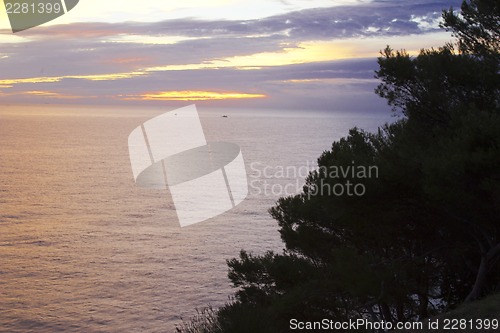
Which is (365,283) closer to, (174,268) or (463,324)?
(463,324)

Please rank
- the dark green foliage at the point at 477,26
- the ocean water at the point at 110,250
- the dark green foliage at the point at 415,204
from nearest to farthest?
1. the dark green foliage at the point at 415,204
2. the dark green foliage at the point at 477,26
3. the ocean water at the point at 110,250

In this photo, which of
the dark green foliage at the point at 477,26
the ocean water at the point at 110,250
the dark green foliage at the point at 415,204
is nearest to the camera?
the dark green foliage at the point at 415,204

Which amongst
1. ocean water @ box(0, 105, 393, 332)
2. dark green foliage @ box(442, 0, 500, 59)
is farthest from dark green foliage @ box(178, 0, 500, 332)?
ocean water @ box(0, 105, 393, 332)

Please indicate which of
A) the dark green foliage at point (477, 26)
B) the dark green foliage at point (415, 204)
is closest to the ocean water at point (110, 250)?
the dark green foliage at point (415, 204)

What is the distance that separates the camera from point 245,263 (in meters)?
15.5

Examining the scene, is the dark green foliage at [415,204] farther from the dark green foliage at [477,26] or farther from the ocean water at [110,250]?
the ocean water at [110,250]

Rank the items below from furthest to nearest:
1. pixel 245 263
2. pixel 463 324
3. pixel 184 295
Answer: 1. pixel 184 295
2. pixel 245 263
3. pixel 463 324

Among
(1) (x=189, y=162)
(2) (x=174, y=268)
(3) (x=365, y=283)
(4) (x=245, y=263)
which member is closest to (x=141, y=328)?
(2) (x=174, y=268)

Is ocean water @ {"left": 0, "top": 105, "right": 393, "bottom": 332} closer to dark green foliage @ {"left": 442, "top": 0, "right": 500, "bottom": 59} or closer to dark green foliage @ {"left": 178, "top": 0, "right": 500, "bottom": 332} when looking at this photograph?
dark green foliage @ {"left": 178, "top": 0, "right": 500, "bottom": 332}

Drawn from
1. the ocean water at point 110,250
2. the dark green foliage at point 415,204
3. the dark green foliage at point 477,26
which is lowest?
the ocean water at point 110,250

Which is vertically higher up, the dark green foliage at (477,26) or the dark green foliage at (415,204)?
the dark green foliage at (477,26)

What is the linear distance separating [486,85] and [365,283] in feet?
18.4

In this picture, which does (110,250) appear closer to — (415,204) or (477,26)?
(415,204)

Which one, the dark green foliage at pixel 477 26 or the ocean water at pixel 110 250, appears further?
the ocean water at pixel 110 250
